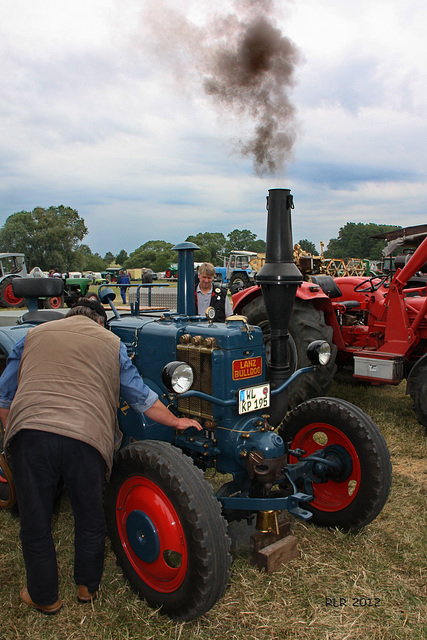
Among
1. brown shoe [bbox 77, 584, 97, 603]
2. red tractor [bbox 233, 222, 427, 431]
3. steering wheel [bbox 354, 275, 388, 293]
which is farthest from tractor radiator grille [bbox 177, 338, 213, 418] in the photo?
steering wheel [bbox 354, 275, 388, 293]

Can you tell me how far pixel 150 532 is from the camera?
2.14m

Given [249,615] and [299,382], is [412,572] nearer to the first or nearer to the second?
[249,615]

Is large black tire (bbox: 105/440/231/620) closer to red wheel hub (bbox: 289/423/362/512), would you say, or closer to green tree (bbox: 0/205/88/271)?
red wheel hub (bbox: 289/423/362/512)

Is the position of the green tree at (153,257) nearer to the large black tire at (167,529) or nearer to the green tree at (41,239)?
the green tree at (41,239)

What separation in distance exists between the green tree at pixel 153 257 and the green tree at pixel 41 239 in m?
9.66

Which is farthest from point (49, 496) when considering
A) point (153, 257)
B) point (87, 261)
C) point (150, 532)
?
point (87, 261)

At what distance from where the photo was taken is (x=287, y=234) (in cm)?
265

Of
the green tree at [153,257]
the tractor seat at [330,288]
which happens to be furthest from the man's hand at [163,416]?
the green tree at [153,257]

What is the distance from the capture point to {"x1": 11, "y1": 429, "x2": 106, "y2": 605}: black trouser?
205 centimetres

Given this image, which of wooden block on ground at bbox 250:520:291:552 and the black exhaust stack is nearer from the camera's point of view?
wooden block on ground at bbox 250:520:291:552

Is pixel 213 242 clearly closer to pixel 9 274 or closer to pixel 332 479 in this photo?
pixel 9 274

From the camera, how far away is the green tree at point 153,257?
57.5m

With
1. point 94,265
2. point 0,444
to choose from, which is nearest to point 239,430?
point 0,444

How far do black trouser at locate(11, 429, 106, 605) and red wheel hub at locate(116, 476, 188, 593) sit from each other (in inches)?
5.7
